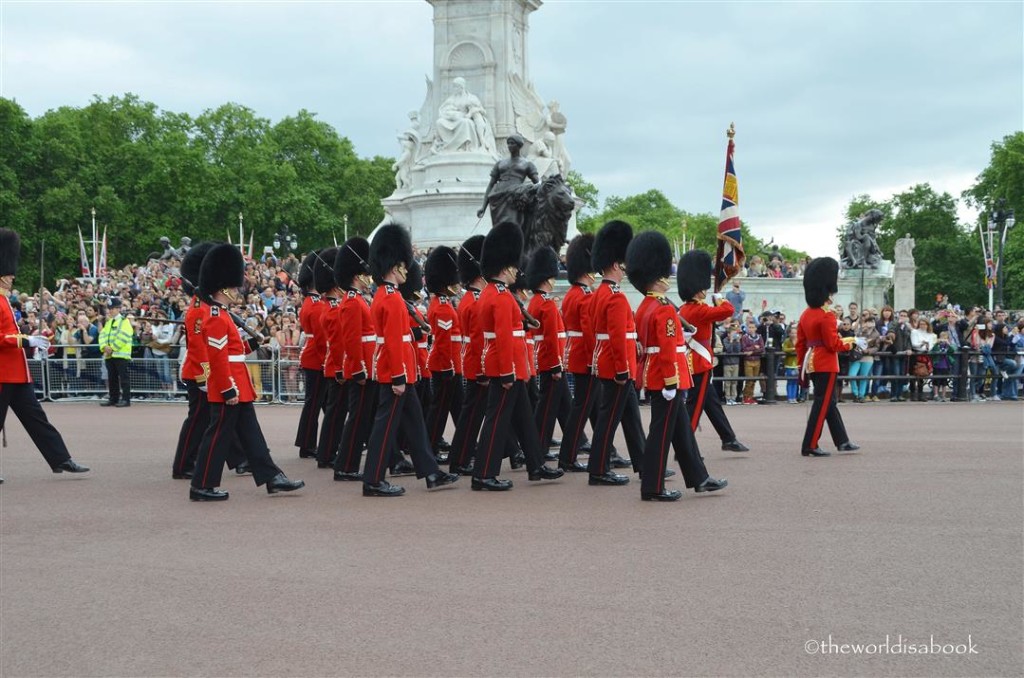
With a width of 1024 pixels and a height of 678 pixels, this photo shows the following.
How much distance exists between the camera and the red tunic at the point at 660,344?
25.9 feet

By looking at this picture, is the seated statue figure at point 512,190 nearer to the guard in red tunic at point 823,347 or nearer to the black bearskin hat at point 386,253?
the guard in red tunic at point 823,347

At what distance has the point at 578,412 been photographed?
9172 millimetres

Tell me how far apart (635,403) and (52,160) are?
46.8 meters

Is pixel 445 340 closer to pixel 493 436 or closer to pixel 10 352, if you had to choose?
pixel 493 436

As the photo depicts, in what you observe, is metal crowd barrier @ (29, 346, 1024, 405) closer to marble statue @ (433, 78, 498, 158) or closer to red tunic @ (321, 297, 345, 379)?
red tunic @ (321, 297, 345, 379)

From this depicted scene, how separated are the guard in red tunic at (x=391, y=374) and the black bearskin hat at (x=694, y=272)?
7.74 ft

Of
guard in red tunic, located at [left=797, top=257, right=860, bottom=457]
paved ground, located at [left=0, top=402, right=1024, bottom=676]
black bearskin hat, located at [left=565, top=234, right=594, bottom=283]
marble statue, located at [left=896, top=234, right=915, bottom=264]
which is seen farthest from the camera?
marble statue, located at [left=896, top=234, right=915, bottom=264]

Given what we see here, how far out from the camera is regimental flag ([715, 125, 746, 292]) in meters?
10.2

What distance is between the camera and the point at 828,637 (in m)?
4.64

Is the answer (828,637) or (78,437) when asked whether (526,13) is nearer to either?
(78,437)

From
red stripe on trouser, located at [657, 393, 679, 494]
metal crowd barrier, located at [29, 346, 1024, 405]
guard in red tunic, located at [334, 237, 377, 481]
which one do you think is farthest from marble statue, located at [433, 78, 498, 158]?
red stripe on trouser, located at [657, 393, 679, 494]

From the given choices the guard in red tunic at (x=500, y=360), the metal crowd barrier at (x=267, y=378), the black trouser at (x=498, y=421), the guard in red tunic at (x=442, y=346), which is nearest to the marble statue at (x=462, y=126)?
the metal crowd barrier at (x=267, y=378)

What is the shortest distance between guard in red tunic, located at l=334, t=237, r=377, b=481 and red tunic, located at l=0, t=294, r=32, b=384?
263 centimetres

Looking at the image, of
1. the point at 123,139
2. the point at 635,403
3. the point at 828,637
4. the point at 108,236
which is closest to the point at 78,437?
the point at 635,403
